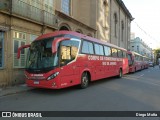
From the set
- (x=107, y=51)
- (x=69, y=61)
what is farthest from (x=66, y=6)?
(x=69, y=61)

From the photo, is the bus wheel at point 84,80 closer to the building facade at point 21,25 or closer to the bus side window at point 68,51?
the bus side window at point 68,51

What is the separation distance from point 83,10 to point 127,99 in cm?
2261

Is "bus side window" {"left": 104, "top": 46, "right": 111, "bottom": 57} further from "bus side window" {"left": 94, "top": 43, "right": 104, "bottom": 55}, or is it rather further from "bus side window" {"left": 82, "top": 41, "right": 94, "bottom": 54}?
Answer: "bus side window" {"left": 82, "top": 41, "right": 94, "bottom": 54}

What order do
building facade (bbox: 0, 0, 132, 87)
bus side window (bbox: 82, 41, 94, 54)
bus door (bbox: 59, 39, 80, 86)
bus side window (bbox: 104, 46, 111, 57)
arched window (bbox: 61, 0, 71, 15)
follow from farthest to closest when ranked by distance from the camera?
1. arched window (bbox: 61, 0, 71, 15)
2. bus side window (bbox: 104, 46, 111, 57)
3. building facade (bbox: 0, 0, 132, 87)
4. bus side window (bbox: 82, 41, 94, 54)
5. bus door (bbox: 59, 39, 80, 86)

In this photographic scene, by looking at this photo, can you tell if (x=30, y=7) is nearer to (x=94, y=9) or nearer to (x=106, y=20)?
(x=94, y=9)

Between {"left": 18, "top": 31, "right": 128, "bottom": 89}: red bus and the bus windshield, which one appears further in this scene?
the bus windshield

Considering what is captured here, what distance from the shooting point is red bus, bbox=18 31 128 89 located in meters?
9.70

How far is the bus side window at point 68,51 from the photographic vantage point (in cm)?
1006

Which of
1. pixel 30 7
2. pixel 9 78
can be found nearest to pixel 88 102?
pixel 9 78

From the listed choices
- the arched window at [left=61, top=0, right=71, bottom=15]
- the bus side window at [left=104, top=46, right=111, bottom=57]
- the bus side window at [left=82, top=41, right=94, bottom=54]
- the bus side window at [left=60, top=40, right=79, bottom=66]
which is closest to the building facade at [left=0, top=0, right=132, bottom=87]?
the arched window at [left=61, top=0, right=71, bottom=15]

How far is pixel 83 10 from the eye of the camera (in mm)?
29578

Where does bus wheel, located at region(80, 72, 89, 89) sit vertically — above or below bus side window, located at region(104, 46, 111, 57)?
below

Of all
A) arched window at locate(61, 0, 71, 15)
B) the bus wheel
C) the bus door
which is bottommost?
the bus wheel

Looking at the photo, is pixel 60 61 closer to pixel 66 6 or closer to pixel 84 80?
pixel 84 80
